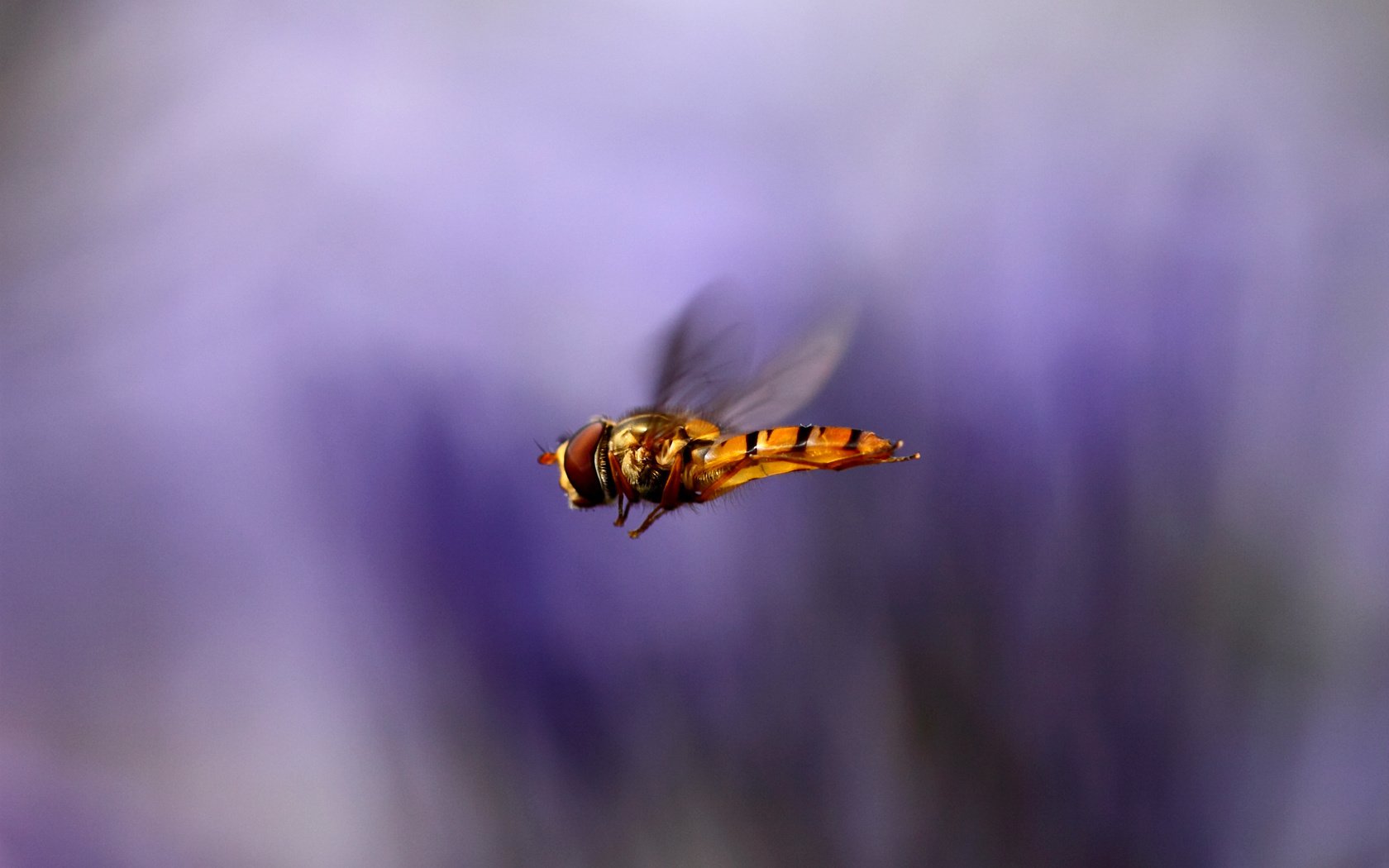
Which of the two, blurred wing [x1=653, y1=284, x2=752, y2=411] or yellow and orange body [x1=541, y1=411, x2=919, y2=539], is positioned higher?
blurred wing [x1=653, y1=284, x2=752, y2=411]

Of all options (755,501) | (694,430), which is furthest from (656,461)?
(755,501)

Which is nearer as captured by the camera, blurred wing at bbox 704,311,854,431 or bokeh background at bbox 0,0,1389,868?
blurred wing at bbox 704,311,854,431

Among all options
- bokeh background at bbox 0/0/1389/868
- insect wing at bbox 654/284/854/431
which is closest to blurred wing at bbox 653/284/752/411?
insect wing at bbox 654/284/854/431

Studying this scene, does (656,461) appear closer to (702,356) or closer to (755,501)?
(702,356)

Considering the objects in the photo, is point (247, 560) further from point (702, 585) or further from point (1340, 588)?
point (1340, 588)

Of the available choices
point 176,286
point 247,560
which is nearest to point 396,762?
point 247,560

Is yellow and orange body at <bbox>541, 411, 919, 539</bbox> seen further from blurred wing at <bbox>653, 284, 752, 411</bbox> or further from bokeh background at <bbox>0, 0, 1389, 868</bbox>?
bokeh background at <bbox>0, 0, 1389, 868</bbox>
